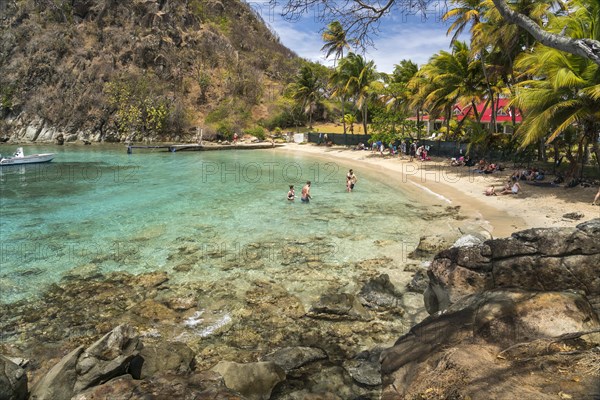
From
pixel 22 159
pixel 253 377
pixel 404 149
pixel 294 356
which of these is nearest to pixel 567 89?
pixel 294 356

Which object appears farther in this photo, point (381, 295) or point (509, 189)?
point (509, 189)

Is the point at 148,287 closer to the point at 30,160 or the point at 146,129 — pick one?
the point at 30,160

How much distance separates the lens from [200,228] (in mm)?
15891

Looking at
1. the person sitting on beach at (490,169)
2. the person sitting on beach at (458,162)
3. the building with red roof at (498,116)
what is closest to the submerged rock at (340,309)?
the person sitting on beach at (490,169)

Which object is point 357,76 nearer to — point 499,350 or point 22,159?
point 22,159

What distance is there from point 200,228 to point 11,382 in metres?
10.6

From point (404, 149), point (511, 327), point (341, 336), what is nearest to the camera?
point (511, 327)

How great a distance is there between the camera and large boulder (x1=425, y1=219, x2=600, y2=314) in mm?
5609

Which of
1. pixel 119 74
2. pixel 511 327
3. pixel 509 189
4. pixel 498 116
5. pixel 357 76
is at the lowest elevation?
pixel 511 327

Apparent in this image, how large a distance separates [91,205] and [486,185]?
72.9ft

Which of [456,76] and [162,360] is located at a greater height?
[456,76]

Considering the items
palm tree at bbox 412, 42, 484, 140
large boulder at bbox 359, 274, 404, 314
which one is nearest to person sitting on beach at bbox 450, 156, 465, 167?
palm tree at bbox 412, 42, 484, 140

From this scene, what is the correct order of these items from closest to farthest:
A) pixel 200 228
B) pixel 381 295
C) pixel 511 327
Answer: pixel 511 327 < pixel 381 295 < pixel 200 228

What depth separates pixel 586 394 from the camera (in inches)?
128
